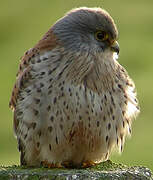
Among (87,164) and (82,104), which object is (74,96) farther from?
(87,164)

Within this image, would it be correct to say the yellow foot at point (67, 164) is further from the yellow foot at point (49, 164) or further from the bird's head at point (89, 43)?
the bird's head at point (89, 43)

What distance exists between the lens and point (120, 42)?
3158 cm

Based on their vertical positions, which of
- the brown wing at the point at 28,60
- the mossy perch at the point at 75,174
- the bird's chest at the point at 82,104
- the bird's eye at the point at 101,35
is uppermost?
the bird's eye at the point at 101,35

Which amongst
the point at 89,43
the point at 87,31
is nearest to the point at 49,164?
the point at 89,43

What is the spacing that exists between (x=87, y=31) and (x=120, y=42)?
2111cm

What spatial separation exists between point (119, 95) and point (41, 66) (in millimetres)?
920

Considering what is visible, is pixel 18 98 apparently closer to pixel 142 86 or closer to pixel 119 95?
pixel 119 95

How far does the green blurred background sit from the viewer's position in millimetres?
22984

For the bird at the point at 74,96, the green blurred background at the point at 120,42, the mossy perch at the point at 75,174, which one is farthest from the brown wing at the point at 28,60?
the green blurred background at the point at 120,42

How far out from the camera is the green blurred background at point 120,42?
23.0m

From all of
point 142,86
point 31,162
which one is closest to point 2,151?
point 142,86

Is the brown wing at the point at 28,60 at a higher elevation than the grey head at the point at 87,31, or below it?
below

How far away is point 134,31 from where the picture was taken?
3372 centimetres

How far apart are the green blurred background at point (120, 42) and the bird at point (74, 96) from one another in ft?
32.8
